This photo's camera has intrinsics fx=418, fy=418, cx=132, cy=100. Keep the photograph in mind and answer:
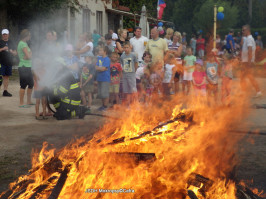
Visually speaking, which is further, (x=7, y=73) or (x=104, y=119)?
(x=7, y=73)

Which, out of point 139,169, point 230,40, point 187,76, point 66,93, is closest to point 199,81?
point 187,76

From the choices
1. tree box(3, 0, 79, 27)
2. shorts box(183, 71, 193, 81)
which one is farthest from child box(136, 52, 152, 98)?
tree box(3, 0, 79, 27)

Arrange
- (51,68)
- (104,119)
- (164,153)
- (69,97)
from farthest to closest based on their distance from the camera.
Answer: (104,119), (51,68), (69,97), (164,153)

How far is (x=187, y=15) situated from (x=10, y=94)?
49494 mm

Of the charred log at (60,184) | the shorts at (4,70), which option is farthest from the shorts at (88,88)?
the charred log at (60,184)

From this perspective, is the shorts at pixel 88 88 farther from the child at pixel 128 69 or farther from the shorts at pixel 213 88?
the shorts at pixel 213 88

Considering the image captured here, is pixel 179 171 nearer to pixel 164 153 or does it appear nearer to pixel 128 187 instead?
pixel 164 153

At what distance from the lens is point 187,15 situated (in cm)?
5888

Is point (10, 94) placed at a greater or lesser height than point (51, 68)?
lesser

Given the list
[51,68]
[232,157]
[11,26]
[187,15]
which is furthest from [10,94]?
[187,15]

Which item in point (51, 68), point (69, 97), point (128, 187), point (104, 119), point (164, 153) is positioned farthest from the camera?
point (104, 119)

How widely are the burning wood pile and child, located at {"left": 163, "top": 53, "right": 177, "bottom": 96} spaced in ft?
22.3

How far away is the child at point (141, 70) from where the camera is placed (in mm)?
10672

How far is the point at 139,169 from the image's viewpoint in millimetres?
3781
